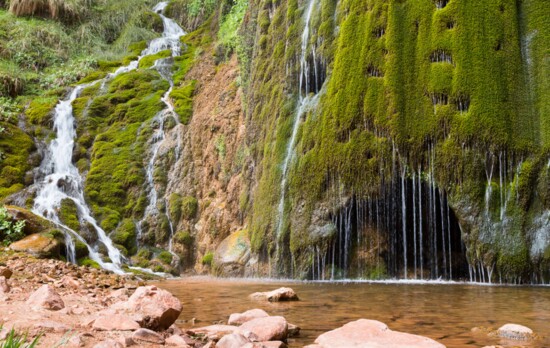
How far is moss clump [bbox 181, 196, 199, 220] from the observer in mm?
17811

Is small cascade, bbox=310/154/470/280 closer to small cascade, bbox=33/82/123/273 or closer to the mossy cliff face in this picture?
the mossy cliff face

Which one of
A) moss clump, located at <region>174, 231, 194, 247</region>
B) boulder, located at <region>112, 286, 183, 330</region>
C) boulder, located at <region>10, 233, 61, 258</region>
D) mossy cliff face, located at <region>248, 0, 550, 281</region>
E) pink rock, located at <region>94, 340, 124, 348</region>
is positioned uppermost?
mossy cliff face, located at <region>248, 0, 550, 281</region>

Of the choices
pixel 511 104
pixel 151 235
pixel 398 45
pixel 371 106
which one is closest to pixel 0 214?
pixel 151 235

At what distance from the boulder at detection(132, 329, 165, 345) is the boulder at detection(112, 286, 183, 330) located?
34 cm

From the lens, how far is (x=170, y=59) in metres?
25.2

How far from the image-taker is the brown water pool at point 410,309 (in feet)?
15.7

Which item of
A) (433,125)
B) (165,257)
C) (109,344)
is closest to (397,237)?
(433,125)

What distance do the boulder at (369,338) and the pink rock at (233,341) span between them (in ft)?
2.00

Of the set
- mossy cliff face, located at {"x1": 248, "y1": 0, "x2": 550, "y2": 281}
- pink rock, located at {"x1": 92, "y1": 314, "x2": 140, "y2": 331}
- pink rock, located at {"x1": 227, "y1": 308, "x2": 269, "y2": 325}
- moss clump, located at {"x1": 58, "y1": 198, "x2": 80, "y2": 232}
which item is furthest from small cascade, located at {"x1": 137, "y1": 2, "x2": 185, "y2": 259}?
pink rock, located at {"x1": 92, "y1": 314, "x2": 140, "y2": 331}

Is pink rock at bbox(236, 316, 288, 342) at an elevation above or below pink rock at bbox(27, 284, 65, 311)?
below

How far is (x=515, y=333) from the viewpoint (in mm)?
4398

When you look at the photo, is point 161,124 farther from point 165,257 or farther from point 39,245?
point 39,245

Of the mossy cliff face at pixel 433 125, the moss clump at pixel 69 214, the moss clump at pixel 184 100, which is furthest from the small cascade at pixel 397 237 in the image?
the moss clump at pixel 184 100

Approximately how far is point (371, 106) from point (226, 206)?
7199 mm
